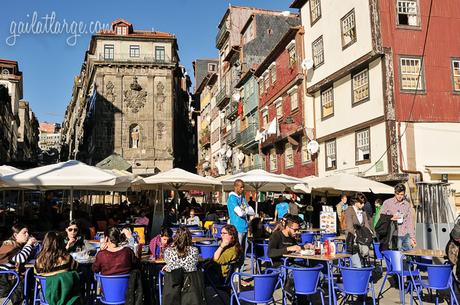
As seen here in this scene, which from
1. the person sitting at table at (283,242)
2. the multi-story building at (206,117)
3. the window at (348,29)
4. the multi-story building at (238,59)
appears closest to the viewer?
the person sitting at table at (283,242)

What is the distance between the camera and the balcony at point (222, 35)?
4166 cm

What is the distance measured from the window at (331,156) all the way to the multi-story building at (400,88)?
3.56 feet

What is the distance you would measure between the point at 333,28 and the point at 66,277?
62.6ft

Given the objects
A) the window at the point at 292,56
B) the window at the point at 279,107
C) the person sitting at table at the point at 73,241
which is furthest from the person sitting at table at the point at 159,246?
the window at the point at 279,107

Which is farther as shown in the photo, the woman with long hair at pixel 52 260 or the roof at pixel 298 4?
the roof at pixel 298 4

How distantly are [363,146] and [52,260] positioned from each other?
16129 millimetres

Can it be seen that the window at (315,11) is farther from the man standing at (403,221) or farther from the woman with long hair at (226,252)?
the woman with long hair at (226,252)

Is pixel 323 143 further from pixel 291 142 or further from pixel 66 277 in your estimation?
pixel 66 277

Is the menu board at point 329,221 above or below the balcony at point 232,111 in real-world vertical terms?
below

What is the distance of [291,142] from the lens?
86.0ft

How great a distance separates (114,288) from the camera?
18.9 ft

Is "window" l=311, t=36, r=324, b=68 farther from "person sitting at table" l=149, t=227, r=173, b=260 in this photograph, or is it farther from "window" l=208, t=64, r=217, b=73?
"window" l=208, t=64, r=217, b=73

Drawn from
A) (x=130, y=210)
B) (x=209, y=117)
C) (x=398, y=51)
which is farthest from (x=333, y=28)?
(x=209, y=117)

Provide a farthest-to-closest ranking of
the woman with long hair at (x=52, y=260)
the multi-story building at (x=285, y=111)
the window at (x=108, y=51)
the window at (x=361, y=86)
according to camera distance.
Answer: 1. the window at (x=108, y=51)
2. the multi-story building at (x=285, y=111)
3. the window at (x=361, y=86)
4. the woman with long hair at (x=52, y=260)
